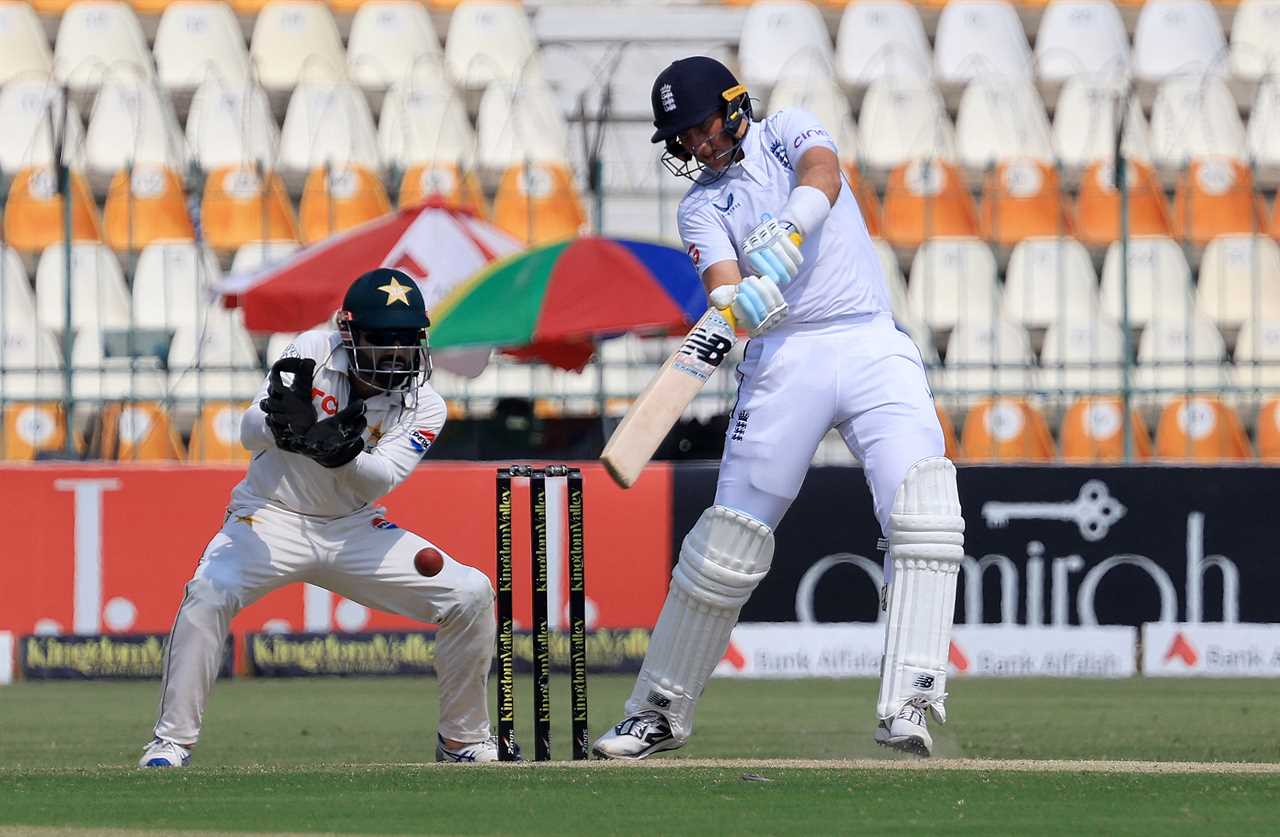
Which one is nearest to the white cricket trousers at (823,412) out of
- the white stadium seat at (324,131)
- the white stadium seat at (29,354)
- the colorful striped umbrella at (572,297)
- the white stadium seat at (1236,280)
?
the colorful striped umbrella at (572,297)

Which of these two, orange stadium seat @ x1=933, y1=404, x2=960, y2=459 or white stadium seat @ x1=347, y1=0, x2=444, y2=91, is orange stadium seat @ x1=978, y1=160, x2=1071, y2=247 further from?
Answer: white stadium seat @ x1=347, y1=0, x2=444, y2=91

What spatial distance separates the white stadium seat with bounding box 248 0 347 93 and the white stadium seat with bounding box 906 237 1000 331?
5.32 m

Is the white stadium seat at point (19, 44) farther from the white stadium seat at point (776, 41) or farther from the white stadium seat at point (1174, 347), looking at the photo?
the white stadium seat at point (1174, 347)

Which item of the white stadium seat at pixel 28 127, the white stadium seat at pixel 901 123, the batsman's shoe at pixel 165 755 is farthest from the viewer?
the white stadium seat at pixel 901 123

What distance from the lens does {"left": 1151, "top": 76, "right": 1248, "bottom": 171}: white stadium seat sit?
1708 cm

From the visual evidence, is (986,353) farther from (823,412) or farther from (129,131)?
(823,412)

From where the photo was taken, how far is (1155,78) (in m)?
18.1

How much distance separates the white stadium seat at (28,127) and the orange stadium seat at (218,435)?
3896 mm

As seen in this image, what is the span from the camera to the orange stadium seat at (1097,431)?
13109mm

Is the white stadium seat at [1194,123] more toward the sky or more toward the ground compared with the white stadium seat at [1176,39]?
more toward the ground

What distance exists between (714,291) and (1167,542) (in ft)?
21.2

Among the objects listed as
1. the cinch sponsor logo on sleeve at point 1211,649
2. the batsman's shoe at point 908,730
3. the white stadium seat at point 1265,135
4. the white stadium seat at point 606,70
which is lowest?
the cinch sponsor logo on sleeve at point 1211,649

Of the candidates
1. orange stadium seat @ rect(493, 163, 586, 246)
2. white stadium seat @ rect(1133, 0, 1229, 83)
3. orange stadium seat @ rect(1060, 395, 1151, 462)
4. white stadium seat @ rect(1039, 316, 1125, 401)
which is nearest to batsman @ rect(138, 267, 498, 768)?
orange stadium seat @ rect(1060, 395, 1151, 462)

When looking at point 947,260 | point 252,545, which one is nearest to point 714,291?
point 252,545
